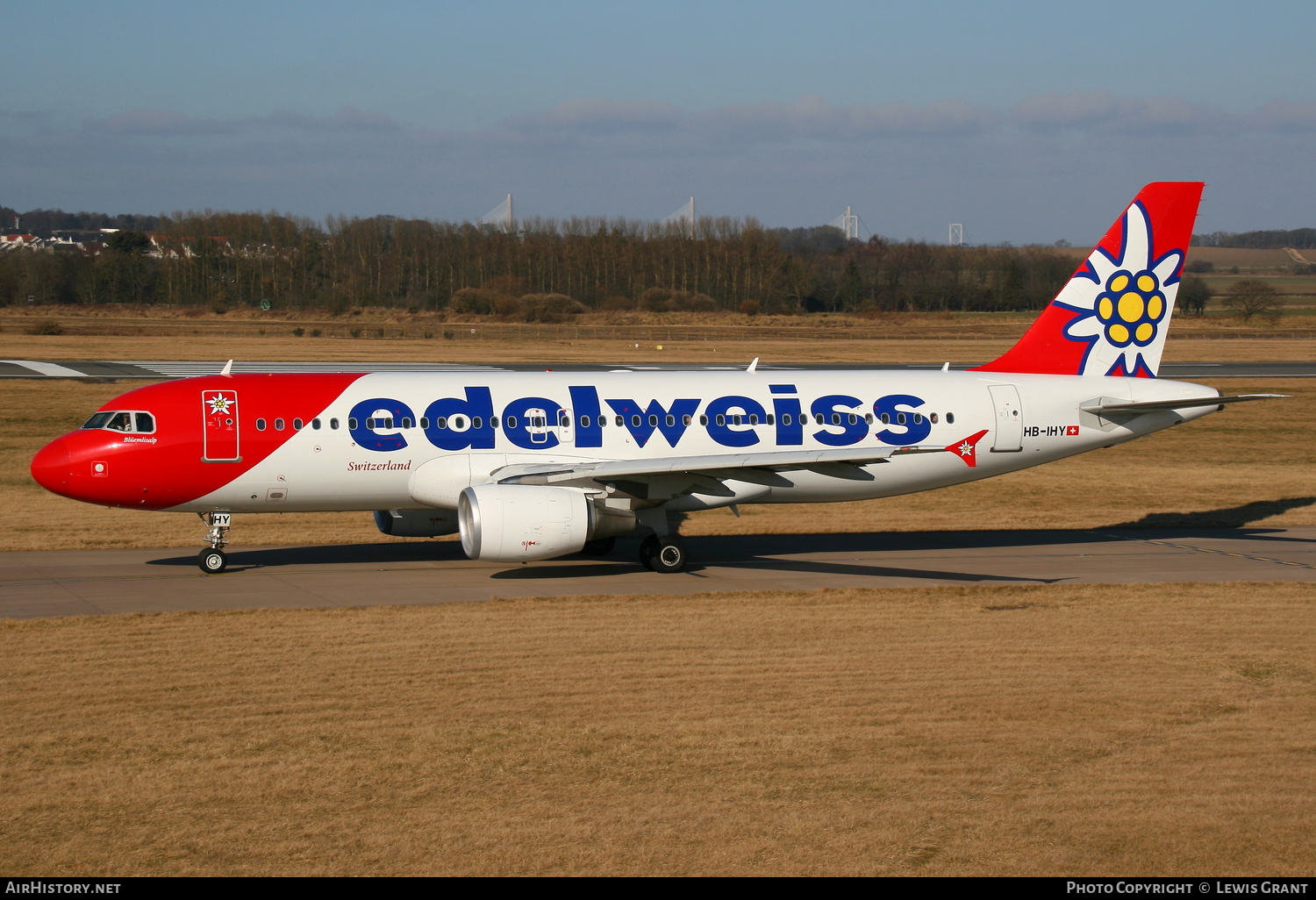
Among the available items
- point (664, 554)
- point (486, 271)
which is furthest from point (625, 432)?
point (486, 271)

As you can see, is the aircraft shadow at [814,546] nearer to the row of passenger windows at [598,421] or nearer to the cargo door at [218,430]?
the cargo door at [218,430]

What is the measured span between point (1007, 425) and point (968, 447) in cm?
110

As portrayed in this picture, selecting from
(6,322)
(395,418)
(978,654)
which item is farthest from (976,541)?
(6,322)

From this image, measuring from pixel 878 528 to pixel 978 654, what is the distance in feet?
44.8

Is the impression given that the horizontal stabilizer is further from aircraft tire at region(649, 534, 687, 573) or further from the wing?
aircraft tire at region(649, 534, 687, 573)

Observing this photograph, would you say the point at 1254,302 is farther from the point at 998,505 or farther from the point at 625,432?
the point at 625,432

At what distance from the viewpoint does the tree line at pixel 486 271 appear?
483ft

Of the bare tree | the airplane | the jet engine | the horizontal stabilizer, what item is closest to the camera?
the jet engine

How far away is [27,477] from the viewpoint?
119 feet

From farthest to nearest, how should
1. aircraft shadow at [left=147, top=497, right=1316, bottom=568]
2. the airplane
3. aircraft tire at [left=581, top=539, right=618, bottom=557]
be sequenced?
aircraft tire at [left=581, top=539, right=618, bottom=557], aircraft shadow at [left=147, top=497, right=1316, bottom=568], the airplane

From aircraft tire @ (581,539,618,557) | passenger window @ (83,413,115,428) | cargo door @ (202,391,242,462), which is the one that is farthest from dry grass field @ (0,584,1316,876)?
aircraft tire @ (581,539,618,557)

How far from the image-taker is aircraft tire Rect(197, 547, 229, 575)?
2420cm

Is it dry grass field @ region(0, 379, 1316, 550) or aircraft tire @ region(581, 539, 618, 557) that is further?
dry grass field @ region(0, 379, 1316, 550)

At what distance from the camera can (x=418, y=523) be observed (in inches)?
1038
